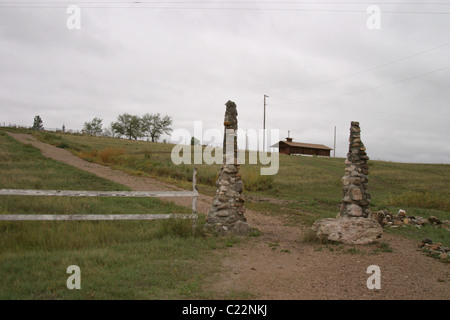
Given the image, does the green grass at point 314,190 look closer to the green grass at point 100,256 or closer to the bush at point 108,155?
the bush at point 108,155

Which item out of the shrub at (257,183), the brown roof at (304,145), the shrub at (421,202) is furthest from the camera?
the brown roof at (304,145)

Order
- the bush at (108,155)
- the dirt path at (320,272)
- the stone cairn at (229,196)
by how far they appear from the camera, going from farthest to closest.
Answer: the bush at (108,155) → the stone cairn at (229,196) → the dirt path at (320,272)

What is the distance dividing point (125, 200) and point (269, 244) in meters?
8.08

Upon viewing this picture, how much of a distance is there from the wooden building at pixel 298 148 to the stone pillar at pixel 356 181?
54.0m

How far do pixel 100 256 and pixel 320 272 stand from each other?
4627 mm

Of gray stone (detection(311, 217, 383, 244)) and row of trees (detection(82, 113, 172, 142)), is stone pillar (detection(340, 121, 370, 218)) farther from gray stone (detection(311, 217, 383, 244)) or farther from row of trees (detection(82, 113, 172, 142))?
row of trees (detection(82, 113, 172, 142))

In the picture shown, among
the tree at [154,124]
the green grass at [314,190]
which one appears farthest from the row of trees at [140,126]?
the green grass at [314,190]

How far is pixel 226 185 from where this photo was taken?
1035 centimetres

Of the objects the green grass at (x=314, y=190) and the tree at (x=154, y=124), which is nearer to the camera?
the green grass at (x=314, y=190)

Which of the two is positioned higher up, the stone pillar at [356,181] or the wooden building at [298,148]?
the wooden building at [298,148]

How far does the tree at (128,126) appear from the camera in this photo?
93.0 m

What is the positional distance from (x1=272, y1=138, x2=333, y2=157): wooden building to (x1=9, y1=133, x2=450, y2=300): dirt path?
5609 cm

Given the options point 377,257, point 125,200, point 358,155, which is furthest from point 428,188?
point 125,200

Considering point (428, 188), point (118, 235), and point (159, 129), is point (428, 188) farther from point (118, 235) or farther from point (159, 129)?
point (159, 129)
